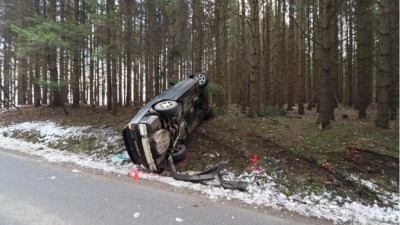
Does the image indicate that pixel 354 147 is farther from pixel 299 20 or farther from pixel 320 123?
pixel 299 20

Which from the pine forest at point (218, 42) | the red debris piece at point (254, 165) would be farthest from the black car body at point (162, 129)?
the pine forest at point (218, 42)

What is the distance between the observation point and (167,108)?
575cm

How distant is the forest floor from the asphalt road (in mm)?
1424

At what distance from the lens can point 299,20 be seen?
13438 millimetres

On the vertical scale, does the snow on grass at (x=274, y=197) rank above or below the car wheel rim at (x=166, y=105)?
below

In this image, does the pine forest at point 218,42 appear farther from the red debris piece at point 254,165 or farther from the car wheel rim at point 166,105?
the car wheel rim at point 166,105

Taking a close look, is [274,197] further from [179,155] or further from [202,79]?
[202,79]

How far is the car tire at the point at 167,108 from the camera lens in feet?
18.6

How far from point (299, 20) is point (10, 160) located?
1376 cm

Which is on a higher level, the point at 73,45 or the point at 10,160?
the point at 73,45

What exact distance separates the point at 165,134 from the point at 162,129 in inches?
5.4

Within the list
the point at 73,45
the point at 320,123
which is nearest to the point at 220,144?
the point at 320,123

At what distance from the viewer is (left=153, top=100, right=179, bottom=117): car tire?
568 centimetres

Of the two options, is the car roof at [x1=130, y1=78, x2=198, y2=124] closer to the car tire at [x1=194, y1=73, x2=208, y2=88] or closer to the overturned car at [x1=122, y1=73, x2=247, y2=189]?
the overturned car at [x1=122, y1=73, x2=247, y2=189]
